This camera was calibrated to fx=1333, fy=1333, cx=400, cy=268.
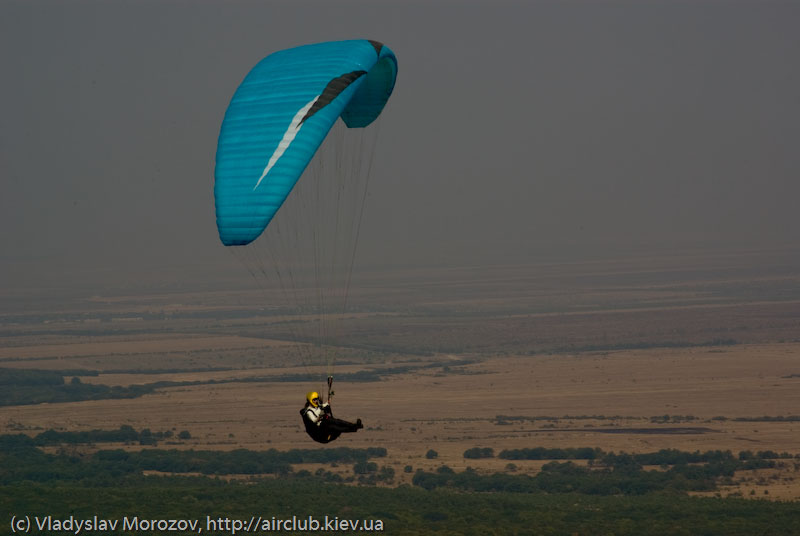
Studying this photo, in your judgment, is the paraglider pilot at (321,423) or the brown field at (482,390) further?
the brown field at (482,390)

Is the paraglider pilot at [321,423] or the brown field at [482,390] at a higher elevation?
the brown field at [482,390]

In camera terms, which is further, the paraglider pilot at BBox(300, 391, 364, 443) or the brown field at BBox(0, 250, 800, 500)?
the brown field at BBox(0, 250, 800, 500)

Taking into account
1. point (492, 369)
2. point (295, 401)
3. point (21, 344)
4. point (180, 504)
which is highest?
point (21, 344)

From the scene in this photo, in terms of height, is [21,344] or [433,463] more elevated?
[21,344]

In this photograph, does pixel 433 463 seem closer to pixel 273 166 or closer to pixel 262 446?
pixel 262 446

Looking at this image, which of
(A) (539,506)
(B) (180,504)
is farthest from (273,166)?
(A) (539,506)

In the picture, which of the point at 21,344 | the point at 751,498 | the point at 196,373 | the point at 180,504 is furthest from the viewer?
the point at 21,344

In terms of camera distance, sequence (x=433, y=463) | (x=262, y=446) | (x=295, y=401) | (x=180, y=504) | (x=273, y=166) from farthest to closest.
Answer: (x=295, y=401) < (x=262, y=446) < (x=433, y=463) < (x=180, y=504) < (x=273, y=166)

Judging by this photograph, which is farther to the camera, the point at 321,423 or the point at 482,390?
the point at 482,390

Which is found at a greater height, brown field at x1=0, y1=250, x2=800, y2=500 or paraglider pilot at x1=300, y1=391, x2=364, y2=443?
brown field at x1=0, y1=250, x2=800, y2=500

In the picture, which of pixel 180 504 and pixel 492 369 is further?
pixel 492 369

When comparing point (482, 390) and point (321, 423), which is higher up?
point (482, 390)
